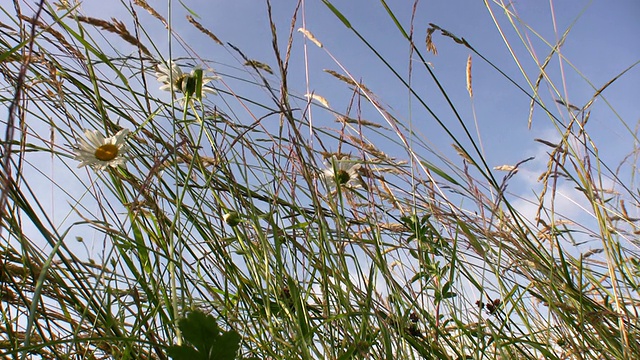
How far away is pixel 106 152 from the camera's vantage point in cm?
96

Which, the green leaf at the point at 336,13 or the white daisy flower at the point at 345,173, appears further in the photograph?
the white daisy flower at the point at 345,173

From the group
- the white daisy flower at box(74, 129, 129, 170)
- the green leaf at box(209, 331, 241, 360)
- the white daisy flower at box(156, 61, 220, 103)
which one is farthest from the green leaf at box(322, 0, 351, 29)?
the green leaf at box(209, 331, 241, 360)

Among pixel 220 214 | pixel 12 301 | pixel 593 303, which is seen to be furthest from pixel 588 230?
pixel 12 301

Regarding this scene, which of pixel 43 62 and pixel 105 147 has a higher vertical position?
pixel 43 62

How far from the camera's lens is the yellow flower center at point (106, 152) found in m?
0.95

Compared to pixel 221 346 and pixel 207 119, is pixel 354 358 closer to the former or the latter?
pixel 221 346

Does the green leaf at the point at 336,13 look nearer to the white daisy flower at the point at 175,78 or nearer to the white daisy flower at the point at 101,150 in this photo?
the white daisy flower at the point at 175,78

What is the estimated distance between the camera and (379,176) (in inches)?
51.7

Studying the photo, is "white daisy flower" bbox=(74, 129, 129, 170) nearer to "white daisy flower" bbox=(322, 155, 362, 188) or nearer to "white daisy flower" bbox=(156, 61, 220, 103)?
"white daisy flower" bbox=(156, 61, 220, 103)

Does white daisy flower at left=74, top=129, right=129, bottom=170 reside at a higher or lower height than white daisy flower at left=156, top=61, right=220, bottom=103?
lower

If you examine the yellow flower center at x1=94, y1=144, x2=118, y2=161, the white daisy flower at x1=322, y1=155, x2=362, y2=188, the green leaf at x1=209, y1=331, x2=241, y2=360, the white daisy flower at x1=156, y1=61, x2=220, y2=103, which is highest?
A: the white daisy flower at x1=156, y1=61, x2=220, y2=103

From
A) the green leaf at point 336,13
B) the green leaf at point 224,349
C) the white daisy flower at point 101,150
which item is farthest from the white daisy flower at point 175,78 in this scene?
the green leaf at point 224,349

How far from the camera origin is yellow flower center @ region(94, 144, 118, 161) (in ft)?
3.13

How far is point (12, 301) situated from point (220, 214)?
0.38m
